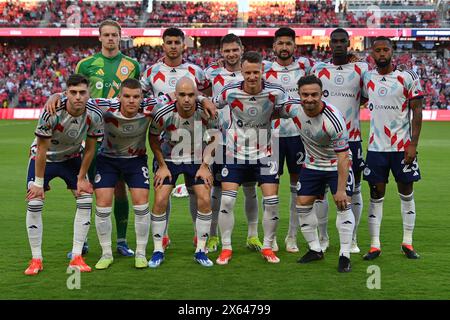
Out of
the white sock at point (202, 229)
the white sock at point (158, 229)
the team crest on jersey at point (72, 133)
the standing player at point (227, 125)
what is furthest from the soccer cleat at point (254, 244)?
the team crest on jersey at point (72, 133)

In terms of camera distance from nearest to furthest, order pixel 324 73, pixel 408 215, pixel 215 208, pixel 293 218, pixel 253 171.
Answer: pixel 253 171 < pixel 408 215 < pixel 324 73 < pixel 293 218 < pixel 215 208

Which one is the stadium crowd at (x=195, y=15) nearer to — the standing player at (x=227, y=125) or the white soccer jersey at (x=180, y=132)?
the standing player at (x=227, y=125)

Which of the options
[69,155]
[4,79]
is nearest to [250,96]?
[69,155]

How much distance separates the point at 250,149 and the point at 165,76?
1366 mm

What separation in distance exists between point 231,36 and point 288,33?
648 millimetres

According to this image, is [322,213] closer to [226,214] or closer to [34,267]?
[226,214]

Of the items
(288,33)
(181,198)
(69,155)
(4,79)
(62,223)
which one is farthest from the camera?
(4,79)

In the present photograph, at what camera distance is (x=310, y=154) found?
727 centimetres

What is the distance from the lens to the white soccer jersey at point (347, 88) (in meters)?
7.84

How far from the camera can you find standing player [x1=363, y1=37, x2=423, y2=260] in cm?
747

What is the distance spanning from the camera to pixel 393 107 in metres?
7.54

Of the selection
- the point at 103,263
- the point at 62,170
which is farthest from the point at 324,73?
the point at 103,263
